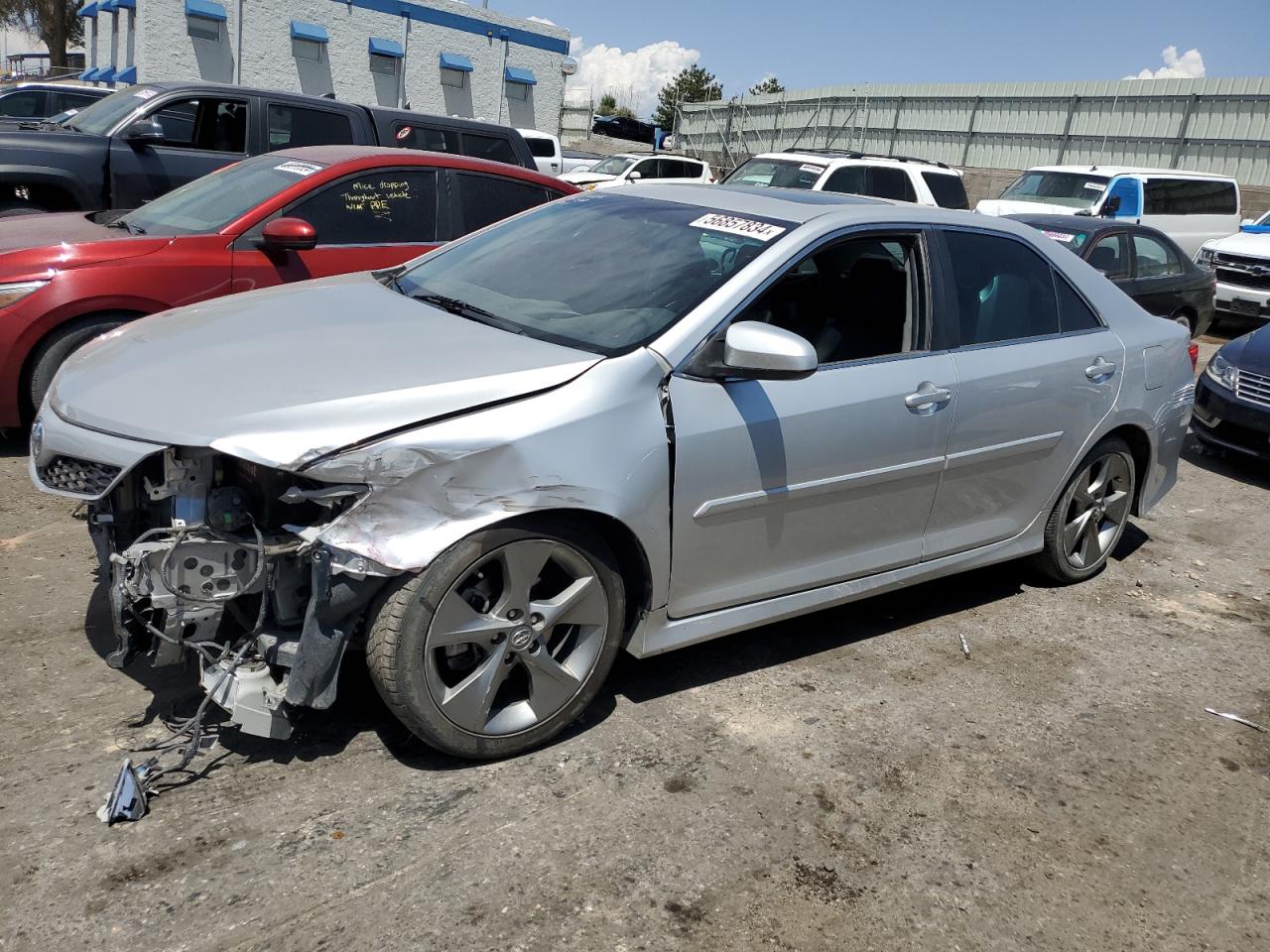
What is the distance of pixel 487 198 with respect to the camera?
6695 millimetres

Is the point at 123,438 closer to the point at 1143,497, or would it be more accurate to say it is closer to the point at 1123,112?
the point at 1143,497

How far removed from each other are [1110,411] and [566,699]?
9.42 feet

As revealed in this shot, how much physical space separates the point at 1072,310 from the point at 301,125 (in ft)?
20.1

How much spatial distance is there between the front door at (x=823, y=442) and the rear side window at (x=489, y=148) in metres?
5.67

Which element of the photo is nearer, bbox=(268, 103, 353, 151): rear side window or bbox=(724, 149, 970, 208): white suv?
bbox=(268, 103, 353, 151): rear side window

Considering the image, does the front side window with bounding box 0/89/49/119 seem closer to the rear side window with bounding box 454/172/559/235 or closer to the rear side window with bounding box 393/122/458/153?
the rear side window with bounding box 393/122/458/153

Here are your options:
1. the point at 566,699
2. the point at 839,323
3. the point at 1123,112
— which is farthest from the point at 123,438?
the point at 1123,112

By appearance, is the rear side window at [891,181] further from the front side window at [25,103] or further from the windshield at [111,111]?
the front side window at [25,103]

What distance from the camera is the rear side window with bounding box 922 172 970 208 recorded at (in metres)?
14.1

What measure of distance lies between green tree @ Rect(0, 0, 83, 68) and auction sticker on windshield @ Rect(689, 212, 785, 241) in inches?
1901

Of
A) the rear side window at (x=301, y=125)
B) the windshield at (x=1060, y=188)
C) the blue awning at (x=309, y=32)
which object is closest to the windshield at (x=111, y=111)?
the rear side window at (x=301, y=125)

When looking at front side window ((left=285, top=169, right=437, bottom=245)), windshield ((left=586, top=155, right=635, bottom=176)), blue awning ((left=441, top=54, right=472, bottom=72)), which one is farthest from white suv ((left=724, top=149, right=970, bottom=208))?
blue awning ((left=441, top=54, right=472, bottom=72))

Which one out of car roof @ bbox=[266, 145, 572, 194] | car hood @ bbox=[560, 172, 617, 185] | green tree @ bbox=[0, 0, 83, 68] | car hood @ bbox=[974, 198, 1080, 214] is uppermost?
green tree @ bbox=[0, 0, 83, 68]

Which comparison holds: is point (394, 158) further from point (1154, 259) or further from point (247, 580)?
point (1154, 259)
